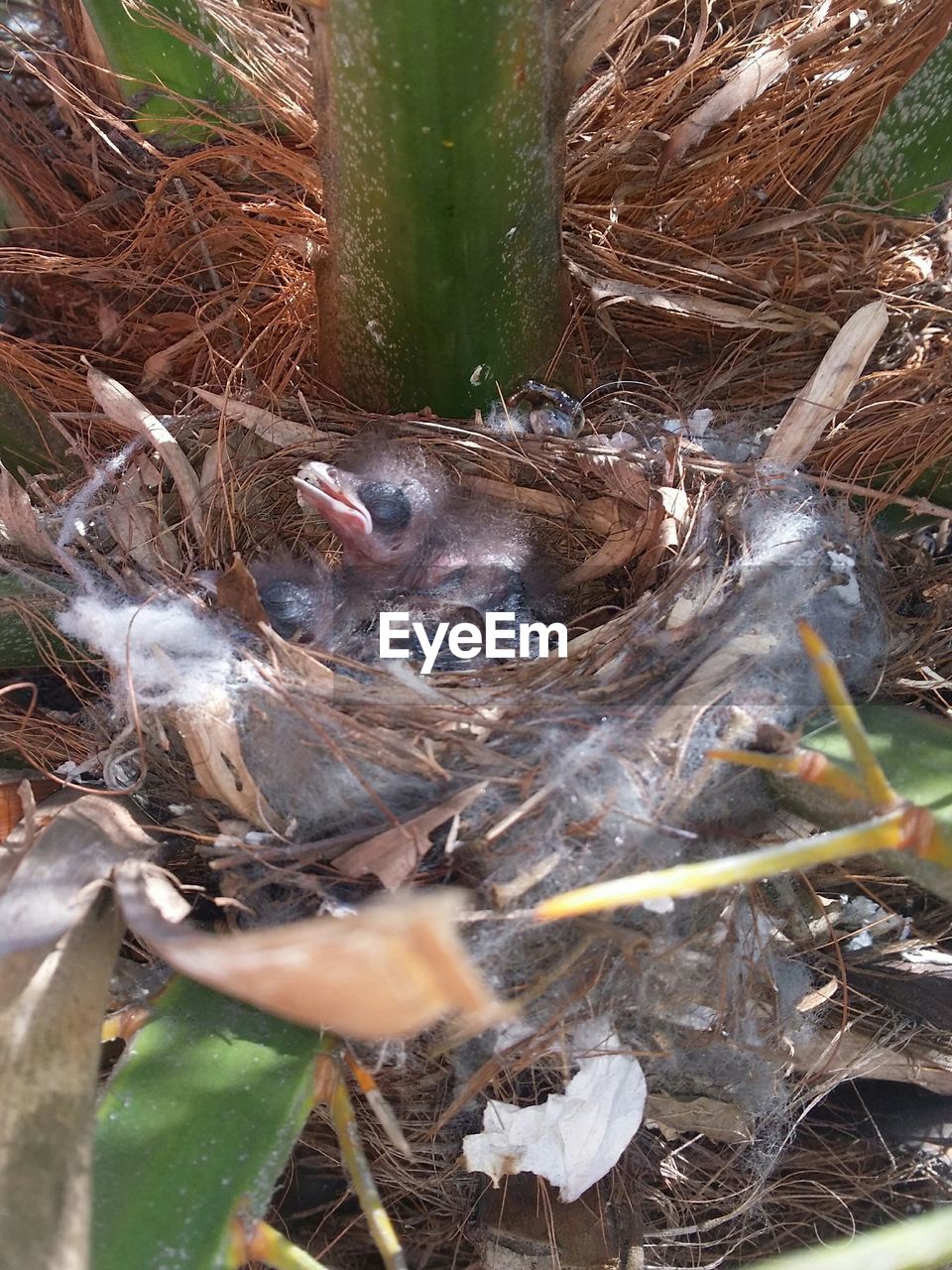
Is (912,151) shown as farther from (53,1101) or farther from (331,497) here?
(53,1101)

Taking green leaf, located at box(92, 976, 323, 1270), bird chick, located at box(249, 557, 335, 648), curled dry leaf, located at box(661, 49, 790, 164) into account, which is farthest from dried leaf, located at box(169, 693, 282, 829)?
curled dry leaf, located at box(661, 49, 790, 164)

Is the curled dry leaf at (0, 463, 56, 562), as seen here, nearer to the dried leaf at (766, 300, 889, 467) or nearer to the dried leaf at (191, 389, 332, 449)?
the dried leaf at (191, 389, 332, 449)

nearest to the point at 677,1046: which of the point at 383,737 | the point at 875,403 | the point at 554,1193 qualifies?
the point at 554,1193

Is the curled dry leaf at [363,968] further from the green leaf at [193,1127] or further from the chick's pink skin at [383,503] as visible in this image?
the chick's pink skin at [383,503]

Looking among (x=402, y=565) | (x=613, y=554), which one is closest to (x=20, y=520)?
(x=402, y=565)

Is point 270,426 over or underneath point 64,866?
over

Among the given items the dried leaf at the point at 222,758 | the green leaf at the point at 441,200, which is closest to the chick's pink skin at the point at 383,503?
the green leaf at the point at 441,200
